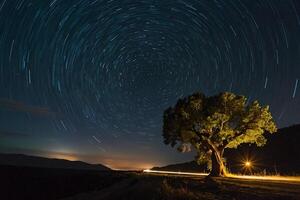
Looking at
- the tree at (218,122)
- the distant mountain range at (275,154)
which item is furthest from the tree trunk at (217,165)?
the distant mountain range at (275,154)

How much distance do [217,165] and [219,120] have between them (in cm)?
553

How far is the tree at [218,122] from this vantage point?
124 ft

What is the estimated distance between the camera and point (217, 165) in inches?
1508

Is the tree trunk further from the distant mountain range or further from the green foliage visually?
the distant mountain range

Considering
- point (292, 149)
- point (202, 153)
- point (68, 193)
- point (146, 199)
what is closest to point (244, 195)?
point (146, 199)

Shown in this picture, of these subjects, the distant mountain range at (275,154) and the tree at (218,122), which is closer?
the tree at (218,122)

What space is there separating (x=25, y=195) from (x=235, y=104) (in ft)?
114

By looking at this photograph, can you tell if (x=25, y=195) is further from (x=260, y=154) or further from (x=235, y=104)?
(x=260, y=154)

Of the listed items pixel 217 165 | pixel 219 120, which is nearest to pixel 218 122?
pixel 219 120

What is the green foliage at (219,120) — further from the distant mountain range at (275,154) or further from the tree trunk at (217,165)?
the distant mountain range at (275,154)

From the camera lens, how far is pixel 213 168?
38312mm

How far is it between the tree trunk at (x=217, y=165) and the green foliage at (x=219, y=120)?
2.47 feet

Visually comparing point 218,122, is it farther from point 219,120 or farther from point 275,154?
point 275,154

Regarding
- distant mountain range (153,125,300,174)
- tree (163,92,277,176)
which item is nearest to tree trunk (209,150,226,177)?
tree (163,92,277,176)
